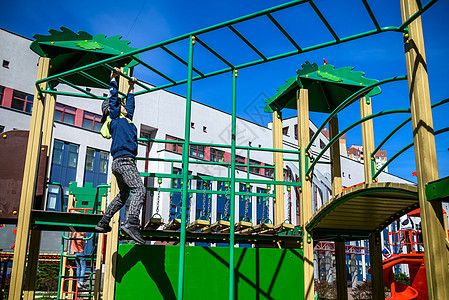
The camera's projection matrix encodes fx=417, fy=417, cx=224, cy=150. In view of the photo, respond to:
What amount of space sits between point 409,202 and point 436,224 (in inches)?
107

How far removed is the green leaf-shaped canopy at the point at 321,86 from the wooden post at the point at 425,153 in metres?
4.23

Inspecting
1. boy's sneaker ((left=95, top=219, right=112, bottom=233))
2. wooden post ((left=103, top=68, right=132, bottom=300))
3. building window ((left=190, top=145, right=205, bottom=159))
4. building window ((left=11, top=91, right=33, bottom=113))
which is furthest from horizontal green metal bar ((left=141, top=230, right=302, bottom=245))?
building window ((left=190, top=145, right=205, bottom=159))

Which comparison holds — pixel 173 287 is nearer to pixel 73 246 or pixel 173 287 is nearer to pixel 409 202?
pixel 409 202

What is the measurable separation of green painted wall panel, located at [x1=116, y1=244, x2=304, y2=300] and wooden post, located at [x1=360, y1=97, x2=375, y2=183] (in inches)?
86.4

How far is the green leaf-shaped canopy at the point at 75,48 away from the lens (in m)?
7.02

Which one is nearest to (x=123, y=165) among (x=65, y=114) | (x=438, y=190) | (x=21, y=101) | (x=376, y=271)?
(x=438, y=190)

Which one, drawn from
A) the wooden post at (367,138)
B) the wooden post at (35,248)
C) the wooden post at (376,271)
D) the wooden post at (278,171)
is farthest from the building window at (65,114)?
the wooden post at (376,271)

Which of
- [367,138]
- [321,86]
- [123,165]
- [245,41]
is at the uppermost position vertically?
[321,86]

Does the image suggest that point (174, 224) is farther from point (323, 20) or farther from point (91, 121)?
point (91, 121)

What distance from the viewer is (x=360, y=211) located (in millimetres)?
6801

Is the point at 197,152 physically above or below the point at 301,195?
above

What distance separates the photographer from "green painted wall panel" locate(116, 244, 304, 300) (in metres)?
6.10

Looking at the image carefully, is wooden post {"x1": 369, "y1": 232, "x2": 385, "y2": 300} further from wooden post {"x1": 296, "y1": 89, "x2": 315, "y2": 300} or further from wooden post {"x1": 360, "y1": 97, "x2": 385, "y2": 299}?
wooden post {"x1": 296, "y1": 89, "x2": 315, "y2": 300}

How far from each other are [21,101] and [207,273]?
85.2ft
